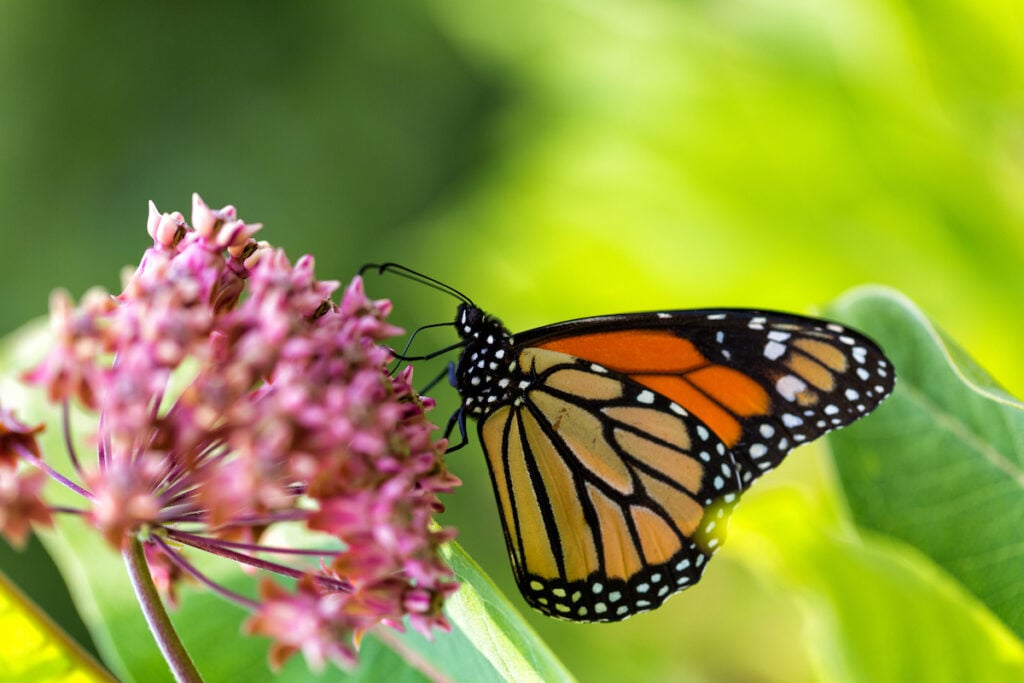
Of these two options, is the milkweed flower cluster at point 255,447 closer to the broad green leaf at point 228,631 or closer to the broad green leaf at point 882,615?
the broad green leaf at point 228,631

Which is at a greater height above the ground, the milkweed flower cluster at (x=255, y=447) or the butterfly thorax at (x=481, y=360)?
the butterfly thorax at (x=481, y=360)

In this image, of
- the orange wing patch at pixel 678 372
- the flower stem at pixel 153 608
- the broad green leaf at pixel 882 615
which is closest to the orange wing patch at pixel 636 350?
the orange wing patch at pixel 678 372

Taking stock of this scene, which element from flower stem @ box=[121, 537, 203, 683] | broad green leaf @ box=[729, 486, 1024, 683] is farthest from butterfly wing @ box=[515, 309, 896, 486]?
flower stem @ box=[121, 537, 203, 683]

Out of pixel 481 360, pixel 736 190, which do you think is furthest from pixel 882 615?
pixel 736 190

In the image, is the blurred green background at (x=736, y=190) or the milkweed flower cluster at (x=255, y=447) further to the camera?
the blurred green background at (x=736, y=190)

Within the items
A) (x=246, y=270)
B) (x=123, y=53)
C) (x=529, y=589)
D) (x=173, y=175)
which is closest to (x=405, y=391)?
(x=246, y=270)

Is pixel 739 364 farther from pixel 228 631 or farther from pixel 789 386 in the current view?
pixel 228 631

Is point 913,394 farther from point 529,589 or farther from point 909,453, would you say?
point 529,589
